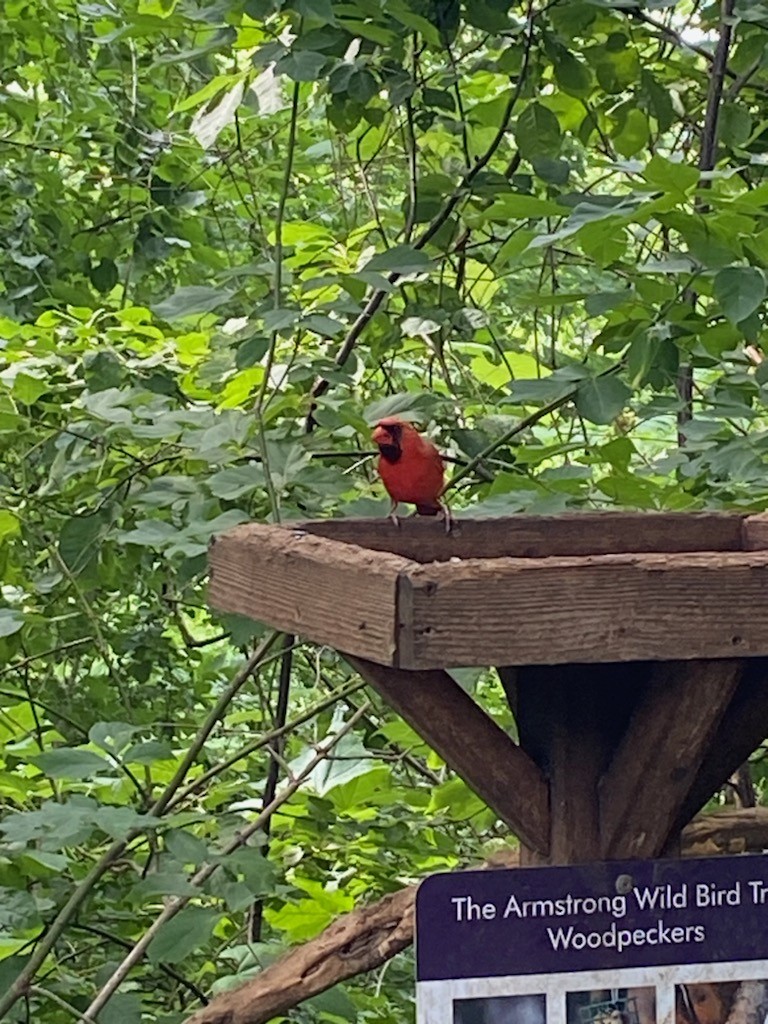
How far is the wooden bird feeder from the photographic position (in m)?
1.04

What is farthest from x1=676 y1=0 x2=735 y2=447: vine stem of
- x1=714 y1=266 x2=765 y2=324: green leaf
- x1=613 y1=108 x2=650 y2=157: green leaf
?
x1=714 y1=266 x2=765 y2=324: green leaf

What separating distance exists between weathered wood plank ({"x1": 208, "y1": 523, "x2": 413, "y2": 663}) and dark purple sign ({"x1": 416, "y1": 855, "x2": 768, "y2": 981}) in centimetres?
21

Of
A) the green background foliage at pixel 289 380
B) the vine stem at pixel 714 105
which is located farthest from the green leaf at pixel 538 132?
the vine stem at pixel 714 105

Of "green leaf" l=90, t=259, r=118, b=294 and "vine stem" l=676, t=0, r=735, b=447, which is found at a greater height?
"green leaf" l=90, t=259, r=118, b=294

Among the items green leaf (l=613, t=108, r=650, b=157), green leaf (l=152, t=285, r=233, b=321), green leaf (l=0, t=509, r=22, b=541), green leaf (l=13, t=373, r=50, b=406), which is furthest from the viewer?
Answer: green leaf (l=613, t=108, r=650, b=157)

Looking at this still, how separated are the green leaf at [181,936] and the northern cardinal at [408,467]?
54 centimetres

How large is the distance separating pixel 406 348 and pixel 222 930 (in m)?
1.09

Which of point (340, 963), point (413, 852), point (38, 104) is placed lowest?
point (340, 963)

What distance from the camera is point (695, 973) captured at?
114 cm

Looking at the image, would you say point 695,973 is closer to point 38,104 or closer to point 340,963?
point 340,963

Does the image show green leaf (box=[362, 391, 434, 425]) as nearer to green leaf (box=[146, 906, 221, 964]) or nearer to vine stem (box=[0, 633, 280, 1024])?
vine stem (box=[0, 633, 280, 1024])

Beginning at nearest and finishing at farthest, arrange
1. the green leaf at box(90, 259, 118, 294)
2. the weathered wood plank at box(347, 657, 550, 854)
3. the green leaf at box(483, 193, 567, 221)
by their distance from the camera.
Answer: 1. the weathered wood plank at box(347, 657, 550, 854)
2. the green leaf at box(483, 193, 567, 221)
3. the green leaf at box(90, 259, 118, 294)

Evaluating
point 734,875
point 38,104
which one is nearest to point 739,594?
point 734,875

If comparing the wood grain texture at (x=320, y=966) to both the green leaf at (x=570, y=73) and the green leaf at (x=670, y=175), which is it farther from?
the green leaf at (x=570, y=73)
